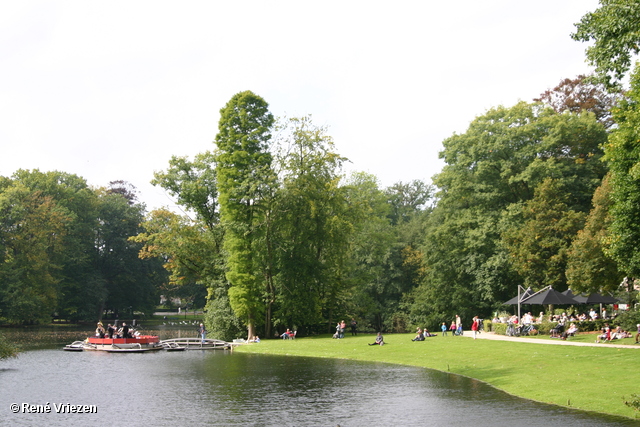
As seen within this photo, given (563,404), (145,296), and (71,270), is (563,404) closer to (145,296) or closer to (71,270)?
(71,270)

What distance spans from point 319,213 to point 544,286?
60.2 ft

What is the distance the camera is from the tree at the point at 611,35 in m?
18.3

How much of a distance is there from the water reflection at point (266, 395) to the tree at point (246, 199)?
13675mm

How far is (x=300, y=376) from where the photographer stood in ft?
88.6

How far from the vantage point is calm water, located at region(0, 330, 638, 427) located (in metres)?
17.8

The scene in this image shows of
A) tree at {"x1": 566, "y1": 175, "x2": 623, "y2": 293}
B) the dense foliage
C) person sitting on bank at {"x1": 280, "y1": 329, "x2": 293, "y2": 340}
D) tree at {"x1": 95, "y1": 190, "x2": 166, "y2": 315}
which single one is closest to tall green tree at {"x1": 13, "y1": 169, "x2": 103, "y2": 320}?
the dense foliage

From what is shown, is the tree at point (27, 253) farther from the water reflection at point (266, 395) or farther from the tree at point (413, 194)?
the tree at point (413, 194)

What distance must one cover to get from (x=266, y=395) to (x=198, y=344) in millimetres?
25033

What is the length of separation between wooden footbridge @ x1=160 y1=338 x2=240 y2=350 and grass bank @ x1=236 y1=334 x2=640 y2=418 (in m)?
2.99

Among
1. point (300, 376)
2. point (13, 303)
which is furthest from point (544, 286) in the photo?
point (13, 303)

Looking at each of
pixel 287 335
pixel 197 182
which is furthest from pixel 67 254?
pixel 287 335

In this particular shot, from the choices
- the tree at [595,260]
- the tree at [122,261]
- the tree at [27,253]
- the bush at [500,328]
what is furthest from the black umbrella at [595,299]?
the tree at [122,261]

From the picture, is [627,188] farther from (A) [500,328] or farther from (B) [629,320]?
(A) [500,328]

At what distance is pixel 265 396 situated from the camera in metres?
21.8
